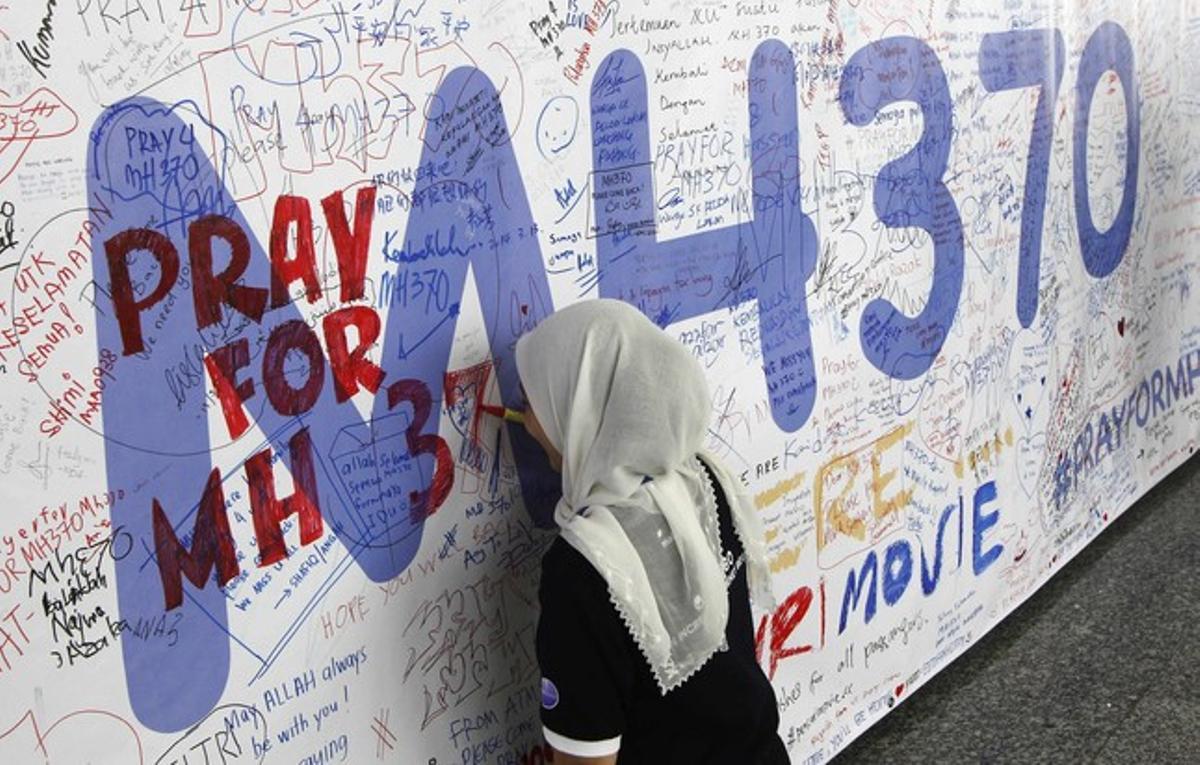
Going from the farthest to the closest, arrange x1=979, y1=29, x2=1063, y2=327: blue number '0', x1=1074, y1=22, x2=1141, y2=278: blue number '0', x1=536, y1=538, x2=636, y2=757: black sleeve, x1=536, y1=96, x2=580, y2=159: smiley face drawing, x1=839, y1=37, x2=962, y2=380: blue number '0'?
x1=1074, y1=22, x2=1141, y2=278: blue number '0', x1=979, y1=29, x2=1063, y2=327: blue number '0', x1=839, y1=37, x2=962, y2=380: blue number '0', x1=536, y1=96, x2=580, y2=159: smiley face drawing, x1=536, y1=538, x2=636, y2=757: black sleeve

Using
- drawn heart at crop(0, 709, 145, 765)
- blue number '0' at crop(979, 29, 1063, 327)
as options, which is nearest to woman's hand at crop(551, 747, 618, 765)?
drawn heart at crop(0, 709, 145, 765)

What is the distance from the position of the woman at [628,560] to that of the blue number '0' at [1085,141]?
2479 mm

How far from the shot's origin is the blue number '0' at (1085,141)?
4070 mm

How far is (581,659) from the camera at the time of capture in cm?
195

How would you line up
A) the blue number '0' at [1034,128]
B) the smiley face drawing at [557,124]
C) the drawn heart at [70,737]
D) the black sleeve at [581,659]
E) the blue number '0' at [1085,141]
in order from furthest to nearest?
1. the blue number '0' at [1085,141]
2. the blue number '0' at [1034,128]
3. the smiley face drawing at [557,124]
4. the black sleeve at [581,659]
5. the drawn heart at [70,737]

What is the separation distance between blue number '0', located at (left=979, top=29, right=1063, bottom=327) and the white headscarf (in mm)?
2022

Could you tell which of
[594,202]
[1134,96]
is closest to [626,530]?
[594,202]

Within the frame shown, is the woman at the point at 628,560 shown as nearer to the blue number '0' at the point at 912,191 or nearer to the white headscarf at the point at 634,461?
the white headscarf at the point at 634,461

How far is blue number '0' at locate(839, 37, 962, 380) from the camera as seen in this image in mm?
3045

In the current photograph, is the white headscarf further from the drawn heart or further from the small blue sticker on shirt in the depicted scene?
the drawn heart
